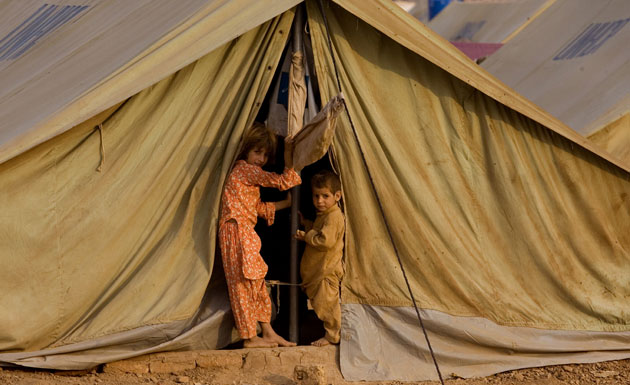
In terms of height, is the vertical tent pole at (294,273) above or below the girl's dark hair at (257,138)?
below

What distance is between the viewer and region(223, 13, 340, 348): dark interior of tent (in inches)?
213

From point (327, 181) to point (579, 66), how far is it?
3729 mm

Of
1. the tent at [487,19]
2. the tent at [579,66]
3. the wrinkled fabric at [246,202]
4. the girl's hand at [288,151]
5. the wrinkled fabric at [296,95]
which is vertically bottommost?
the wrinkled fabric at [246,202]

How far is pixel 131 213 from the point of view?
17.0ft

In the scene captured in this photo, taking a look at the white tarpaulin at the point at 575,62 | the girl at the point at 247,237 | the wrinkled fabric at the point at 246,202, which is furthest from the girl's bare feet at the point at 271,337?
the white tarpaulin at the point at 575,62

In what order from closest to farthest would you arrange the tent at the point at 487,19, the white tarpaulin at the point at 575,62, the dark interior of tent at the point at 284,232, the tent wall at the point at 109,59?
the tent wall at the point at 109,59 → the dark interior of tent at the point at 284,232 → the white tarpaulin at the point at 575,62 → the tent at the point at 487,19

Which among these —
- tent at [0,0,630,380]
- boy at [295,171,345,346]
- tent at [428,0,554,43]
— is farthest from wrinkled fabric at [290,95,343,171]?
tent at [428,0,554,43]

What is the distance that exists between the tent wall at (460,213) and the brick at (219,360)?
601 millimetres

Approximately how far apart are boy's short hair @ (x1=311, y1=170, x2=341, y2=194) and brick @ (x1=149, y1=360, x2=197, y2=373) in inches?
47.1

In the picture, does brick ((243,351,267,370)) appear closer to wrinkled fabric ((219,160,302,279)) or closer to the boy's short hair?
wrinkled fabric ((219,160,302,279))

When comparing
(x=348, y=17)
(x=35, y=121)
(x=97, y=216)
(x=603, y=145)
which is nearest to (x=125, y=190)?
(x=97, y=216)

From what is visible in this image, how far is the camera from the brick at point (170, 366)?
16.9 ft

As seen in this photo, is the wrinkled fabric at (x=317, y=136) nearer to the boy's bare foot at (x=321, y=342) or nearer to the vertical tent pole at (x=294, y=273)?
the vertical tent pole at (x=294, y=273)

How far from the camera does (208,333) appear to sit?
17.3 ft
